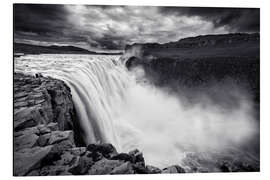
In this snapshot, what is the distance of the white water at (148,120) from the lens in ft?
10.7

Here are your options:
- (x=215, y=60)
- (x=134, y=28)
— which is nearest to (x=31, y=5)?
(x=134, y=28)

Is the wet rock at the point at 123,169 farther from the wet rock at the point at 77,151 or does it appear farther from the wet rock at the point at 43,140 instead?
the wet rock at the point at 43,140

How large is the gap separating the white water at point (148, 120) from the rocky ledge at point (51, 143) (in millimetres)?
407

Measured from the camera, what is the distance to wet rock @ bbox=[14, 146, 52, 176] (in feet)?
7.01

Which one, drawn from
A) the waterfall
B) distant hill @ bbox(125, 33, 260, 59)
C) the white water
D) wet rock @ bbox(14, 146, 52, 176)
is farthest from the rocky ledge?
distant hill @ bbox(125, 33, 260, 59)

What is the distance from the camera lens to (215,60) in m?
4.28

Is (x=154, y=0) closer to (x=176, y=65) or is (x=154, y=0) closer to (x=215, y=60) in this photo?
(x=215, y=60)

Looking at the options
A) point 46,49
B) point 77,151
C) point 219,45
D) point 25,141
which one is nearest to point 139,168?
point 77,151

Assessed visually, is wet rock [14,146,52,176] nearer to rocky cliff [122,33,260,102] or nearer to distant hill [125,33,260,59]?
distant hill [125,33,260,59]

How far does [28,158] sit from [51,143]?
340 mm

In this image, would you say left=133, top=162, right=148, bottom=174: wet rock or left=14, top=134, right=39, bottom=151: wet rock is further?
left=133, top=162, right=148, bottom=174: wet rock

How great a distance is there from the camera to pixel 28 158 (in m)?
2.23

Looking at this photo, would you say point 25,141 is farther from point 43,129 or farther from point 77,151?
point 77,151

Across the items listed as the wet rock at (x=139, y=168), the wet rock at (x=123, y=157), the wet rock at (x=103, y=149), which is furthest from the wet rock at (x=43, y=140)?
the wet rock at (x=139, y=168)
